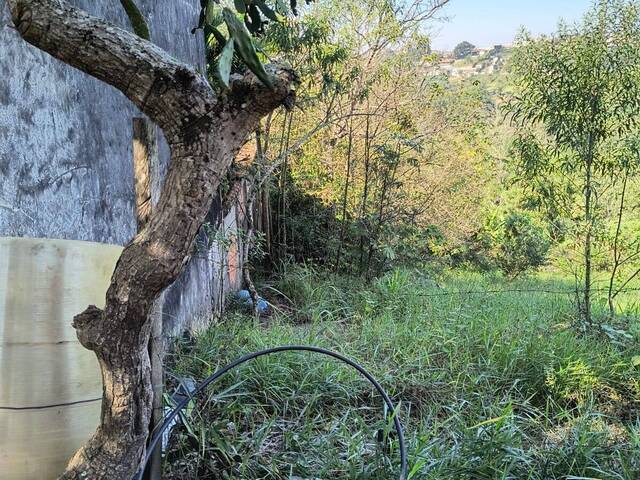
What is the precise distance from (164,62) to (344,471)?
1456 millimetres

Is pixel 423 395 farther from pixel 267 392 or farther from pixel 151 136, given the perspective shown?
pixel 151 136

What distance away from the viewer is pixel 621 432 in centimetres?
233

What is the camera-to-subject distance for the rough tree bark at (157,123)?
3.38 feet

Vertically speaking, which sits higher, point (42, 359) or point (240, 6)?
point (240, 6)

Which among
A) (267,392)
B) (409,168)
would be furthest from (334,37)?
(267,392)

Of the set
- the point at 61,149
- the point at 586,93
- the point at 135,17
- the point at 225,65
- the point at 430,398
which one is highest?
the point at 586,93

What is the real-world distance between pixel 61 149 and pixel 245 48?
0.88m

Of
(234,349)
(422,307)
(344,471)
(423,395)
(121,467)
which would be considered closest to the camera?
(121,467)

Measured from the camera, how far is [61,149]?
1.65m

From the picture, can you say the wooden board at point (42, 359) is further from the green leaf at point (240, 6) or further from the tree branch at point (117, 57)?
the green leaf at point (240, 6)

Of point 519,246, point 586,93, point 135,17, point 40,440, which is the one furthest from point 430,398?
point 519,246

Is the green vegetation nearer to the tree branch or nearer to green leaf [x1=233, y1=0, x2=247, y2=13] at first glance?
the tree branch

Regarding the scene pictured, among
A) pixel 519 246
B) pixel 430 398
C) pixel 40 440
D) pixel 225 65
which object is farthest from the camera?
pixel 519 246

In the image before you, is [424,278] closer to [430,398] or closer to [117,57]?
[430,398]
